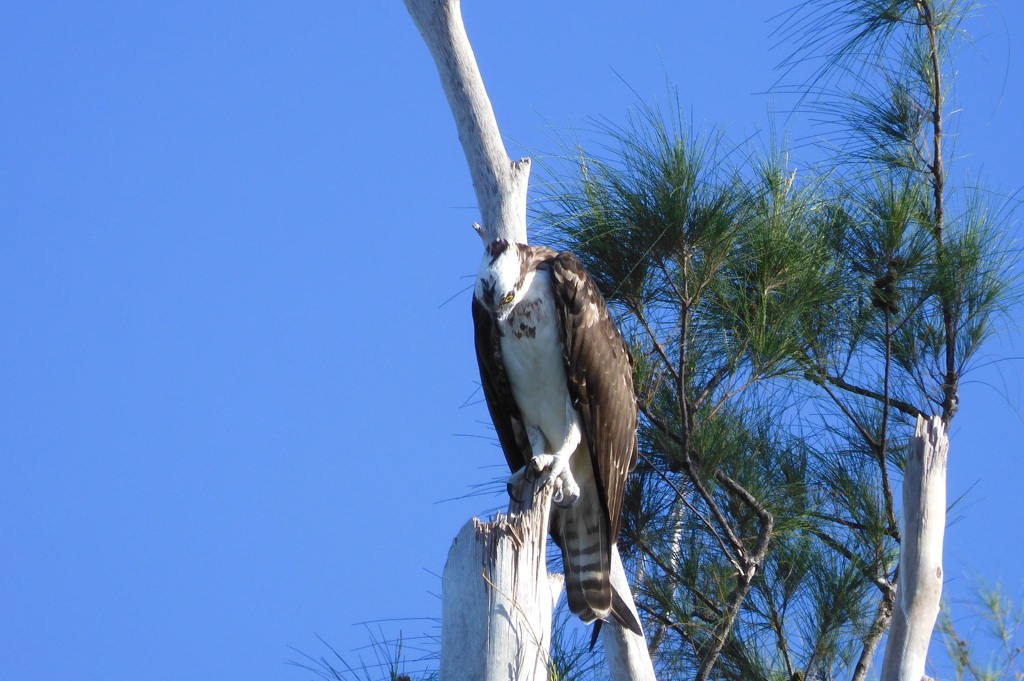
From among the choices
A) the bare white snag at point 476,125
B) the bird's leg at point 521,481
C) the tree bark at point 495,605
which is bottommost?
the tree bark at point 495,605

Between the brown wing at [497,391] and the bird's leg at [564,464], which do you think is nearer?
the bird's leg at [564,464]

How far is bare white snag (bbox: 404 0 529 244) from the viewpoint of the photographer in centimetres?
353

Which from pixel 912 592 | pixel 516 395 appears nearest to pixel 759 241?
pixel 516 395

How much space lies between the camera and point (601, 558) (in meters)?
3.25

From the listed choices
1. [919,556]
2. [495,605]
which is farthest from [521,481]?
[919,556]

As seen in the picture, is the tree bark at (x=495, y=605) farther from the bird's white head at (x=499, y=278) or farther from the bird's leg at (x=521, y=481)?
the bird's white head at (x=499, y=278)

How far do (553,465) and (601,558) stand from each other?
32cm

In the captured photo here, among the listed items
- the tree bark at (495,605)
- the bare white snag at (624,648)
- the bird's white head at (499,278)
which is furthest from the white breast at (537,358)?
the tree bark at (495,605)

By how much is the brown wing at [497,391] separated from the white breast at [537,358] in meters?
0.02

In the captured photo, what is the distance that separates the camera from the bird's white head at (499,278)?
9.96ft

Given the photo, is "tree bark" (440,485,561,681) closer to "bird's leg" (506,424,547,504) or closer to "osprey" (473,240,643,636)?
"bird's leg" (506,424,547,504)

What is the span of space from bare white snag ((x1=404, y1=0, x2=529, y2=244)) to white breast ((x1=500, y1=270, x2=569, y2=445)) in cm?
33

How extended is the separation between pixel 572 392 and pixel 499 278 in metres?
0.41

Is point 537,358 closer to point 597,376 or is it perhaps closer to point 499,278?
point 597,376
